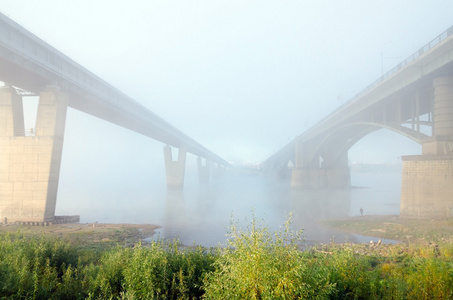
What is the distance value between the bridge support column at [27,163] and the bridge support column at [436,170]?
3925cm

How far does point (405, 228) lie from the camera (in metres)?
27.9

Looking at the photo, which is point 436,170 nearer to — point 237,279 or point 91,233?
point 237,279

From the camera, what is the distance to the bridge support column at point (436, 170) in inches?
1157

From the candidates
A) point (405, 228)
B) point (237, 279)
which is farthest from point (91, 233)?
point (405, 228)

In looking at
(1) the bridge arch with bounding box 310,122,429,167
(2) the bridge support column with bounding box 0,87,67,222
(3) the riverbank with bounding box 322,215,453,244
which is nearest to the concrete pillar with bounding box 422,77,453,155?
(3) the riverbank with bounding box 322,215,453,244

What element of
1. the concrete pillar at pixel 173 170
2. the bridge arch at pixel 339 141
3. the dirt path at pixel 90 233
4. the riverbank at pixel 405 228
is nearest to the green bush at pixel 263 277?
the dirt path at pixel 90 233

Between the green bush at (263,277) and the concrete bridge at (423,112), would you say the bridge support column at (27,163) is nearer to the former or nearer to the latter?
the green bush at (263,277)

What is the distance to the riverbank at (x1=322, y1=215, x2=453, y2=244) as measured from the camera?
23.7 m

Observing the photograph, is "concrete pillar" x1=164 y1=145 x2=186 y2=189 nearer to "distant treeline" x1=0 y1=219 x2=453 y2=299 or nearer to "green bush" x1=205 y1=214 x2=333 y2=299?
"distant treeline" x1=0 y1=219 x2=453 y2=299

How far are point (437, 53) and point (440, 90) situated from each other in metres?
4.33

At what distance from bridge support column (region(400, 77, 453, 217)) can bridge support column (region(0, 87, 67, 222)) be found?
3925 cm

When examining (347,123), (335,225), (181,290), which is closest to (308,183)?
(347,123)

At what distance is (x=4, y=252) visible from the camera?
9.72 metres

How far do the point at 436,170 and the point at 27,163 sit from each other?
4296 cm
